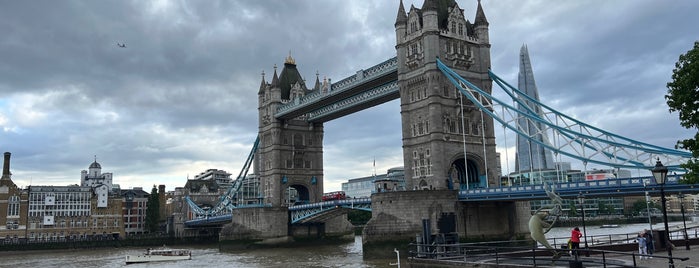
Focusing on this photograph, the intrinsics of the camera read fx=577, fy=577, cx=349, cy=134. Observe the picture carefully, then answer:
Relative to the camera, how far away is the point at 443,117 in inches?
1998

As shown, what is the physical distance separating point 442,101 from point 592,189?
1693 cm

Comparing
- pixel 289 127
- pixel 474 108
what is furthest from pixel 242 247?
pixel 474 108

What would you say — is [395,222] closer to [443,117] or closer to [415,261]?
[443,117]

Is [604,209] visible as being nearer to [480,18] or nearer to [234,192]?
[234,192]

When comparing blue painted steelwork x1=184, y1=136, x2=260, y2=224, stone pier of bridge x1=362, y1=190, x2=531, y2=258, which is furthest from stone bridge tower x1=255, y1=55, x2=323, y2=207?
stone pier of bridge x1=362, y1=190, x2=531, y2=258

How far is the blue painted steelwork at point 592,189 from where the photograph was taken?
33.8 meters

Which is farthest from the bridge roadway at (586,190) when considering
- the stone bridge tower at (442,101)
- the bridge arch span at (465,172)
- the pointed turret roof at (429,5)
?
the pointed turret roof at (429,5)

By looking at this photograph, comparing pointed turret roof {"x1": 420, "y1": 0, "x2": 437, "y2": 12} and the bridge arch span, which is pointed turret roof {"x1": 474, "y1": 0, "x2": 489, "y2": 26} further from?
the bridge arch span

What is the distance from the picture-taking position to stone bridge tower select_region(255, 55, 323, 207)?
7638 cm

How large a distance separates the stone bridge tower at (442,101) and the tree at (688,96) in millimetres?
29102

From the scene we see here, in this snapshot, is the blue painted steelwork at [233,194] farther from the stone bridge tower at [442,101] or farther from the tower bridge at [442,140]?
the stone bridge tower at [442,101]

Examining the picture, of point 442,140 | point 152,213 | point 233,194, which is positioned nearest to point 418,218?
point 442,140

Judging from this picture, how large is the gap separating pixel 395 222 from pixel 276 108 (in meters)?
36.5

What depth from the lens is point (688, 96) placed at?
1917 centimetres
